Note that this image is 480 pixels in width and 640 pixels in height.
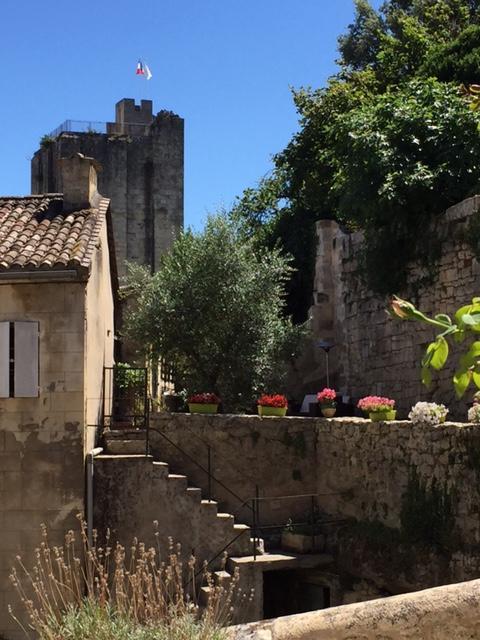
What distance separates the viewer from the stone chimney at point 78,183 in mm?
16781

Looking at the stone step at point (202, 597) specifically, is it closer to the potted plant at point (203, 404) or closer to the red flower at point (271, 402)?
the potted plant at point (203, 404)

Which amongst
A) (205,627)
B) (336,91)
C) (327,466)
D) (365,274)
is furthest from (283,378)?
(205,627)

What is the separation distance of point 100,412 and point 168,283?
4813mm

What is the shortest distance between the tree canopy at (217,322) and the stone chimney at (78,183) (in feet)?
11.7

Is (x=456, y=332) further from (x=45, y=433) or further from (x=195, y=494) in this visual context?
(x=45, y=433)

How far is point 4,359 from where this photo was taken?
14.5 meters

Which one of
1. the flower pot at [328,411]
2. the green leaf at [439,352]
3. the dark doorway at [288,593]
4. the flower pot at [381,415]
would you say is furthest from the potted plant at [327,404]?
the green leaf at [439,352]

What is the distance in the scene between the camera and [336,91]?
28.4m

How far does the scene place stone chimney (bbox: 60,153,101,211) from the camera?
55.1 feet

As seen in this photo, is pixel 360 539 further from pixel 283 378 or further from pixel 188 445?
pixel 283 378

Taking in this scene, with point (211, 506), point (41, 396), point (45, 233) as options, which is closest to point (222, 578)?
Answer: point (211, 506)

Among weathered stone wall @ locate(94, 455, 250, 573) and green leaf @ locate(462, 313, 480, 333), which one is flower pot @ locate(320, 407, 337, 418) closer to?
weathered stone wall @ locate(94, 455, 250, 573)

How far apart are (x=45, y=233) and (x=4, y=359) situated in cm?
253

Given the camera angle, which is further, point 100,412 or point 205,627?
point 100,412
